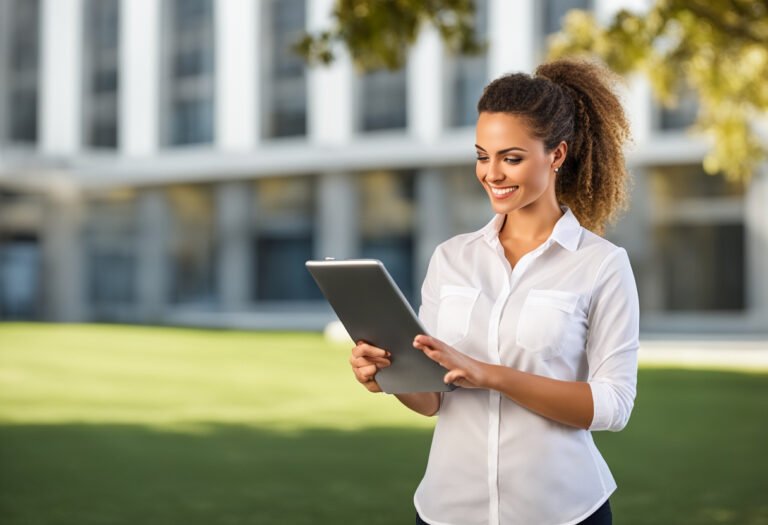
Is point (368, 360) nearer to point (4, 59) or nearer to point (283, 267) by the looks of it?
point (283, 267)

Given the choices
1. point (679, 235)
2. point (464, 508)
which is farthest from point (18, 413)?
point (679, 235)

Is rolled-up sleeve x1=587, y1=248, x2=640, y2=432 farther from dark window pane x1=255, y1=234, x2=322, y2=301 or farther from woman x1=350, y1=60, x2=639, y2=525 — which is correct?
dark window pane x1=255, y1=234, x2=322, y2=301

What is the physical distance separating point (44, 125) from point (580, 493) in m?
40.3

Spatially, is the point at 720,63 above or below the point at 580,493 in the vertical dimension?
above

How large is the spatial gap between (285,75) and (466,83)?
629cm

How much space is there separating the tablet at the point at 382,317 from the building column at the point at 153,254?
38.1 metres

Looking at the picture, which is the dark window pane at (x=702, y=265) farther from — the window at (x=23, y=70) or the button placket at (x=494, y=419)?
the button placket at (x=494, y=419)

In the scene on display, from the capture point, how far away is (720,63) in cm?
1569

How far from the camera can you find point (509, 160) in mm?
2980

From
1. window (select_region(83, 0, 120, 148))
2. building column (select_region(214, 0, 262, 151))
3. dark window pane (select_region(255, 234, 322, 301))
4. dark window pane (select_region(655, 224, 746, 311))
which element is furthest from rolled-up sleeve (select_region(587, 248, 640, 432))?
window (select_region(83, 0, 120, 148))

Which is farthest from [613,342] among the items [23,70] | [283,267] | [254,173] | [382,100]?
[23,70]

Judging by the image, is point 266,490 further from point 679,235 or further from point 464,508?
point 679,235

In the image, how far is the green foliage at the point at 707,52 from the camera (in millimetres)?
12195

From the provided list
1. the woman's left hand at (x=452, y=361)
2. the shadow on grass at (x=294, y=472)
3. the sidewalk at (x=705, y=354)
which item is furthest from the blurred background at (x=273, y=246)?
the woman's left hand at (x=452, y=361)
